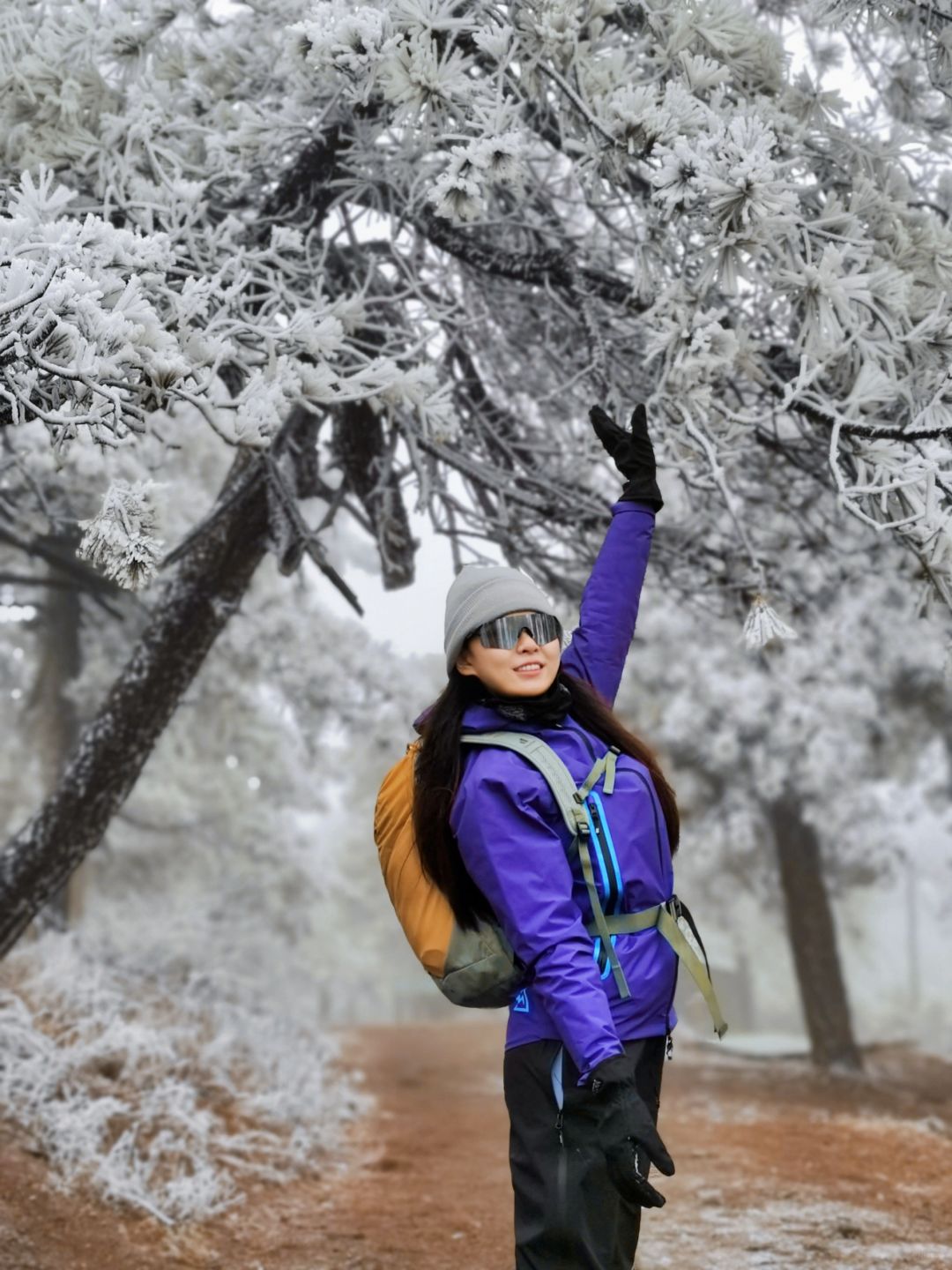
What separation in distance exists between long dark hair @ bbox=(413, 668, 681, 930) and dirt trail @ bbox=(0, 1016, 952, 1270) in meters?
2.54

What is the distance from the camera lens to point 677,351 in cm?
379

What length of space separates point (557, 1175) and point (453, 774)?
90 centimetres

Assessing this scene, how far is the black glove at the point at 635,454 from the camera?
134 inches

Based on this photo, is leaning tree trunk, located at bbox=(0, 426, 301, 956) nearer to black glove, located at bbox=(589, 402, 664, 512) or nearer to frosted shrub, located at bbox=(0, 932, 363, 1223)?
frosted shrub, located at bbox=(0, 932, 363, 1223)

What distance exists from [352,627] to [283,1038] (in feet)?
12.4

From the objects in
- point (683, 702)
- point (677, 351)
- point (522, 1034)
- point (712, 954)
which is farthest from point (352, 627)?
point (712, 954)

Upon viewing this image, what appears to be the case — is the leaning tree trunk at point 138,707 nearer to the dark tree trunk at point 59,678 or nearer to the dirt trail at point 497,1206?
the dirt trail at point 497,1206

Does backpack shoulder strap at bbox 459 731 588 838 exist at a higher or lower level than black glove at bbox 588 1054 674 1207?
higher

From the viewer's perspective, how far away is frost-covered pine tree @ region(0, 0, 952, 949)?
330 centimetres

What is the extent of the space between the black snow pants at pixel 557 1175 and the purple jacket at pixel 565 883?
8cm

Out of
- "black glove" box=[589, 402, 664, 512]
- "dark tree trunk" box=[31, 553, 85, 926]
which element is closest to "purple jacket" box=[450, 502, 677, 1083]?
"black glove" box=[589, 402, 664, 512]

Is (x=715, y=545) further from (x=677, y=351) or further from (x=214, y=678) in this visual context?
(x=214, y=678)

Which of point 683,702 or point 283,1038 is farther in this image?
point 683,702

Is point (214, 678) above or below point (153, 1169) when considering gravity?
above
